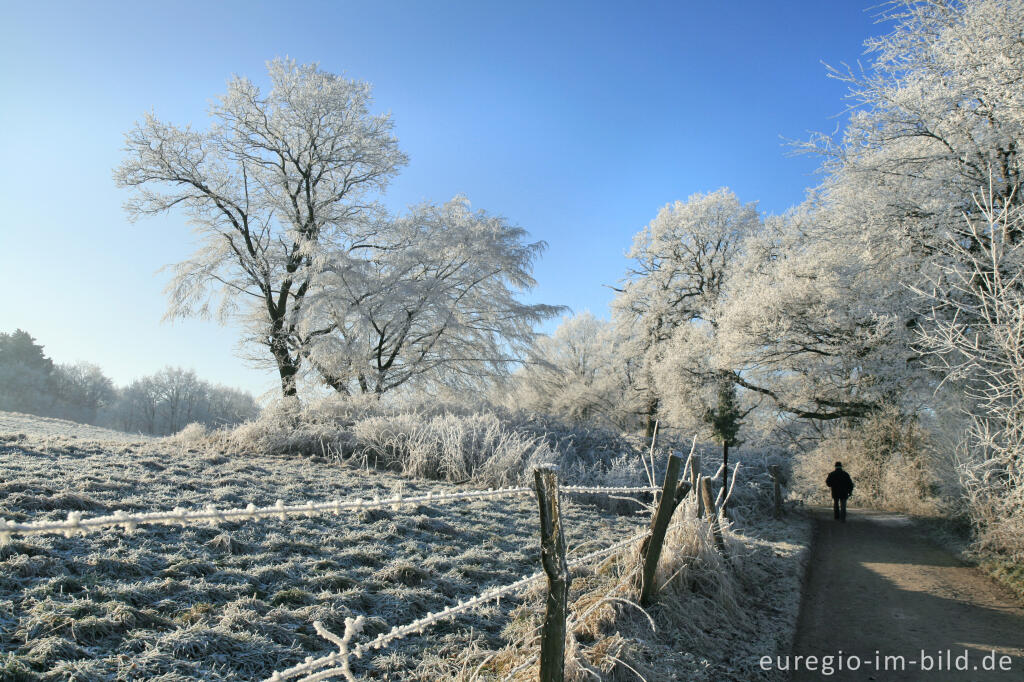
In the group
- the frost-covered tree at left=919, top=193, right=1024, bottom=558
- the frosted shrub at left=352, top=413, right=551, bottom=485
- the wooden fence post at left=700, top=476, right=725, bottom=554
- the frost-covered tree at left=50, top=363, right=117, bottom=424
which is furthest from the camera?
the frost-covered tree at left=50, top=363, right=117, bottom=424

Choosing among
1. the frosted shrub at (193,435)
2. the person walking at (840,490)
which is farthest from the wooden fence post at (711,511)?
the frosted shrub at (193,435)

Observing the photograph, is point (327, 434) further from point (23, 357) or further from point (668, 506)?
point (23, 357)

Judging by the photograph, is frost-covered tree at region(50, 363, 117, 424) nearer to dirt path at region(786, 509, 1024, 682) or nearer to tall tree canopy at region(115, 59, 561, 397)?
tall tree canopy at region(115, 59, 561, 397)

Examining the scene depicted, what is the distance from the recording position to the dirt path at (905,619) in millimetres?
4328

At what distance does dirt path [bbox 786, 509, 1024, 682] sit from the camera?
433 cm

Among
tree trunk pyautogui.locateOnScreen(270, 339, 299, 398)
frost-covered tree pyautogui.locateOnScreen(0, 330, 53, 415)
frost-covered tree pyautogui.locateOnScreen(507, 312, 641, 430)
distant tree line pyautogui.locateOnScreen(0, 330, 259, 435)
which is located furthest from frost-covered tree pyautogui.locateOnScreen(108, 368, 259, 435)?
tree trunk pyautogui.locateOnScreen(270, 339, 299, 398)

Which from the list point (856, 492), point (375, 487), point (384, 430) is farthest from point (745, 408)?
point (375, 487)

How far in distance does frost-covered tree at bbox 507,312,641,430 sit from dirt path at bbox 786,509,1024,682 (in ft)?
48.1

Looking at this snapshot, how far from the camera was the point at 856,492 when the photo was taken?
15.4 meters

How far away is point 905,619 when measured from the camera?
17.8ft

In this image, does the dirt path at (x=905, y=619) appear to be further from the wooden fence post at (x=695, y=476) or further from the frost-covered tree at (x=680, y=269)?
the frost-covered tree at (x=680, y=269)

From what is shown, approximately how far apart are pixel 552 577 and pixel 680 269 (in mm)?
24158

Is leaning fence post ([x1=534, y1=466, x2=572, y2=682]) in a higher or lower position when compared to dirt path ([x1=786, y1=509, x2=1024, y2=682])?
higher

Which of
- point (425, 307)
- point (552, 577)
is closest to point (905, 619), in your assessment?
point (552, 577)
